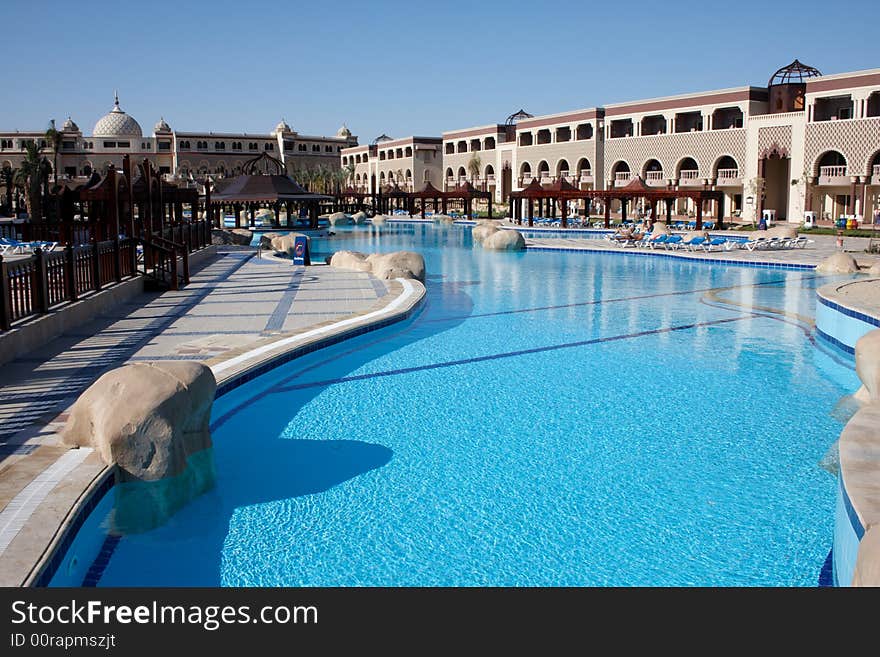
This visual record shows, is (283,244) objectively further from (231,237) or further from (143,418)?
(143,418)

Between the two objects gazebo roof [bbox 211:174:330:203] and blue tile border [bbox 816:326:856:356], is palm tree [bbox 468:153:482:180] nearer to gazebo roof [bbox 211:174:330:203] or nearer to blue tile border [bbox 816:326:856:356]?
gazebo roof [bbox 211:174:330:203]

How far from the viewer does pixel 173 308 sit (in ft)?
41.3

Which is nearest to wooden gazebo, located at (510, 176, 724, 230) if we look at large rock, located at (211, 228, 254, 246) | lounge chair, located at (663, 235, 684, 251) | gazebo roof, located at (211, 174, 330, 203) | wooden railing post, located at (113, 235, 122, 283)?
lounge chair, located at (663, 235, 684, 251)

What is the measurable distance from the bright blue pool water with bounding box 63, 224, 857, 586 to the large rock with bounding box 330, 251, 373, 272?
271 inches

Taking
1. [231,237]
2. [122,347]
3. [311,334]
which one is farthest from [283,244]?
[122,347]

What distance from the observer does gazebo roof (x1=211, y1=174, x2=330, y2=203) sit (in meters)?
31.0

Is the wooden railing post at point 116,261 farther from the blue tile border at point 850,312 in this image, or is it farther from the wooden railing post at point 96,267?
the blue tile border at point 850,312

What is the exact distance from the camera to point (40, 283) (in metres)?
9.72

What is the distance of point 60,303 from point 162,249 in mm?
4620

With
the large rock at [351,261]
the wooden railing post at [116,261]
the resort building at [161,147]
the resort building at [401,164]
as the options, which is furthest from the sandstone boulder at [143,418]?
the resort building at [161,147]

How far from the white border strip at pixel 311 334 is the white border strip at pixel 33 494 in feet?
8.80

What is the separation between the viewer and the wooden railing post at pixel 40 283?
960cm
